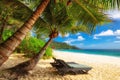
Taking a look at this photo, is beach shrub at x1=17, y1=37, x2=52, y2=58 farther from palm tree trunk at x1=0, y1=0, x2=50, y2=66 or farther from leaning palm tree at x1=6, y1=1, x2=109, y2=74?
palm tree trunk at x1=0, y1=0, x2=50, y2=66

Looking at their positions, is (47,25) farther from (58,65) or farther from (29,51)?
(29,51)

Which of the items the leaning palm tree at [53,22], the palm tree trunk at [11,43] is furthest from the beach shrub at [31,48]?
the palm tree trunk at [11,43]

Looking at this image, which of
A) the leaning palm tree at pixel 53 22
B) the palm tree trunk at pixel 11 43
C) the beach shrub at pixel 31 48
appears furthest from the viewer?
the beach shrub at pixel 31 48

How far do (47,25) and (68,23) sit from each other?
904mm

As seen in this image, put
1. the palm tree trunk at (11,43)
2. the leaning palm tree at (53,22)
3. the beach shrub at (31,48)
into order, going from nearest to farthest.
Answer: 1. the palm tree trunk at (11,43)
2. the leaning palm tree at (53,22)
3. the beach shrub at (31,48)

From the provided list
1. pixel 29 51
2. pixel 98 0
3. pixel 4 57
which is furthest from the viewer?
pixel 29 51

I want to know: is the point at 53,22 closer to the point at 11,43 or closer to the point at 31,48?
the point at 11,43

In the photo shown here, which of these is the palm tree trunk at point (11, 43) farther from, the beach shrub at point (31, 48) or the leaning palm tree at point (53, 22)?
the beach shrub at point (31, 48)

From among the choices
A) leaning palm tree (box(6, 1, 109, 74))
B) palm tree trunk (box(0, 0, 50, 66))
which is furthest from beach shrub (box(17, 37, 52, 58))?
palm tree trunk (box(0, 0, 50, 66))

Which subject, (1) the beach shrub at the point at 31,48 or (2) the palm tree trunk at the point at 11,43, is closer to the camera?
(2) the palm tree trunk at the point at 11,43

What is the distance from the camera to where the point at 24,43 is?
664 inches

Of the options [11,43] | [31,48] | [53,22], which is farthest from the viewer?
[31,48]

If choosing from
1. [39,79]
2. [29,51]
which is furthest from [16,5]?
[29,51]

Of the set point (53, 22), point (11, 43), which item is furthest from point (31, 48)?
point (11, 43)
